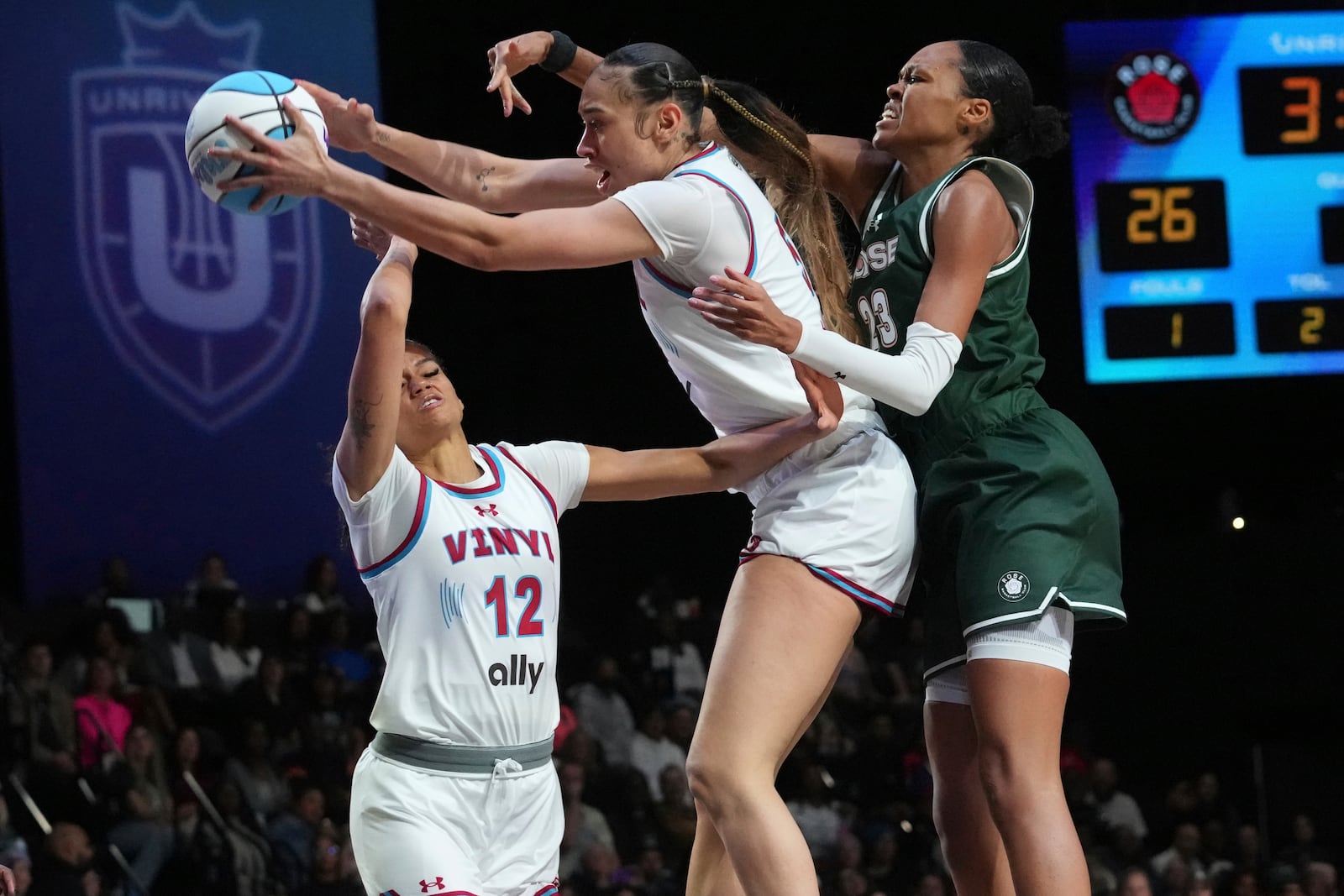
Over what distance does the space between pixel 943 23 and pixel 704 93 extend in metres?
9.12

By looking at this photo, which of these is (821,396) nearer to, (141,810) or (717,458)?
(717,458)

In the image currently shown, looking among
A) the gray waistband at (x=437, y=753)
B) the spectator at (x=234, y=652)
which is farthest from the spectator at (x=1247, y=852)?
the gray waistband at (x=437, y=753)

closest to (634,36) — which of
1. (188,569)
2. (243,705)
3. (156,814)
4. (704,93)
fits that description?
(188,569)

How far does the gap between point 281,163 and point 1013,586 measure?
5.57ft

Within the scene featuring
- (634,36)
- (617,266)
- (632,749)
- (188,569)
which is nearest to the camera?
(632,749)

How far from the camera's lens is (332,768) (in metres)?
8.68

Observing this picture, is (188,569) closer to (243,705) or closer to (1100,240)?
(243,705)

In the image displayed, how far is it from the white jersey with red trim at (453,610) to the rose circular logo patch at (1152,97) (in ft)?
23.7

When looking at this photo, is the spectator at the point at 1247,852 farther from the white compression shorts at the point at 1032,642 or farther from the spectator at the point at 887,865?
the white compression shorts at the point at 1032,642

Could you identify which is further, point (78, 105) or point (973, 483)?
point (78, 105)

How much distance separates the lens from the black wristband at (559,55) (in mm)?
4246

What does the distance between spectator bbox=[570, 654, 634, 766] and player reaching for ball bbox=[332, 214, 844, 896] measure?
20.0ft

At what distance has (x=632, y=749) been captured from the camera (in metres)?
9.71

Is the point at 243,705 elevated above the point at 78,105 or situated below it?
below
